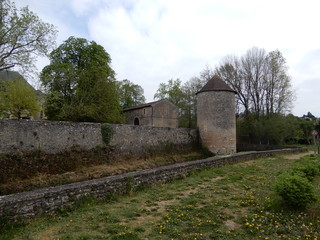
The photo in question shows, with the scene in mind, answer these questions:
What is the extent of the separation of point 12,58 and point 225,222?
48.3 ft

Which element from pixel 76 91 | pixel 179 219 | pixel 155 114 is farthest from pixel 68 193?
pixel 155 114

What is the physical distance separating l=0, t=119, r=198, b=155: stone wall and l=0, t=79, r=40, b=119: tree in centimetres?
458

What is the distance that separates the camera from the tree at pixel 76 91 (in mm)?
17719

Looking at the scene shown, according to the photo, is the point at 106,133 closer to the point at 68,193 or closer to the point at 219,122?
the point at 68,193

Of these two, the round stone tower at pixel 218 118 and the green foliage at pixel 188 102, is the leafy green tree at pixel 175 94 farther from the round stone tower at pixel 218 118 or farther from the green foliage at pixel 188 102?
the round stone tower at pixel 218 118

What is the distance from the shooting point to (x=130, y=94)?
3978cm

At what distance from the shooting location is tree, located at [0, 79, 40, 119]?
13719 millimetres

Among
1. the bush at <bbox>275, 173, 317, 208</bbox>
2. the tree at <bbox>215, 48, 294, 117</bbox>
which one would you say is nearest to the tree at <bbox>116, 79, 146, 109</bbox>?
the tree at <bbox>215, 48, 294, 117</bbox>

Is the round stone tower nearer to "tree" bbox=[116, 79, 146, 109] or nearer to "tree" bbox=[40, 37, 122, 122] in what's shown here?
"tree" bbox=[40, 37, 122, 122]

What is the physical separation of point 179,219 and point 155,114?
21675 millimetres

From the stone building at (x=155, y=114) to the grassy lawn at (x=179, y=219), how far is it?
19505 millimetres

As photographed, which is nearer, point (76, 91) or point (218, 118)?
point (76, 91)

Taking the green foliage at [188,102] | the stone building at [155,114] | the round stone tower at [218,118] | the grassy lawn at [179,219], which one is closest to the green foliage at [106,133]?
the grassy lawn at [179,219]

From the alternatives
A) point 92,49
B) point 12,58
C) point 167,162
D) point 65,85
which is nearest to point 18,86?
point 12,58
